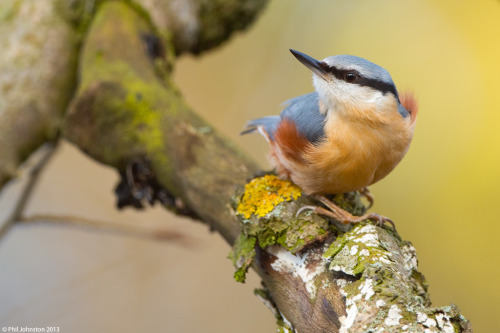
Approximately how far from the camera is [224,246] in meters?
4.20

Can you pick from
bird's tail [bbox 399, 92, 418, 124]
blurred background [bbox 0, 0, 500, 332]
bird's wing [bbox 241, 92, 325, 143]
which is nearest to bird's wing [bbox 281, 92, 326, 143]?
A: bird's wing [bbox 241, 92, 325, 143]

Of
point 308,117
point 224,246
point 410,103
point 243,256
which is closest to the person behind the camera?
point 243,256

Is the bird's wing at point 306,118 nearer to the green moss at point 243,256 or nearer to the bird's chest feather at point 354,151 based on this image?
the bird's chest feather at point 354,151

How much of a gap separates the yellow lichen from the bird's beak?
0.39 metres

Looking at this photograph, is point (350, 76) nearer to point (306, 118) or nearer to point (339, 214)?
point (306, 118)

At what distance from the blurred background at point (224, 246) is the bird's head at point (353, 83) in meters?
1.73

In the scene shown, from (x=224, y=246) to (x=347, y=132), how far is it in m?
2.80

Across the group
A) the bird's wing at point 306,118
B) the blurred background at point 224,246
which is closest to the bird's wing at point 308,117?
the bird's wing at point 306,118

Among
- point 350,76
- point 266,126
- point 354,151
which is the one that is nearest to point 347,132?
point 354,151

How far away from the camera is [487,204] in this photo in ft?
10.6

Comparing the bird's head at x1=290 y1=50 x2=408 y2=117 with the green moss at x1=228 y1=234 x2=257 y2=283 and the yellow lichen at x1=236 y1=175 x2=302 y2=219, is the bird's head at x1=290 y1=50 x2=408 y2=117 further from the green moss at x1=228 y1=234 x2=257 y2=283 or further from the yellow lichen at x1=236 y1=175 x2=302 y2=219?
the green moss at x1=228 y1=234 x2=257 y2=283

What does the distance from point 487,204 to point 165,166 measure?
2.27 m

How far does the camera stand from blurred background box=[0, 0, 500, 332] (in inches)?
131

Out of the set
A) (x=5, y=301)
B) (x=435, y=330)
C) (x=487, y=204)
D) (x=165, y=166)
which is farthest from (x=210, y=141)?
(x=5, y=301)
